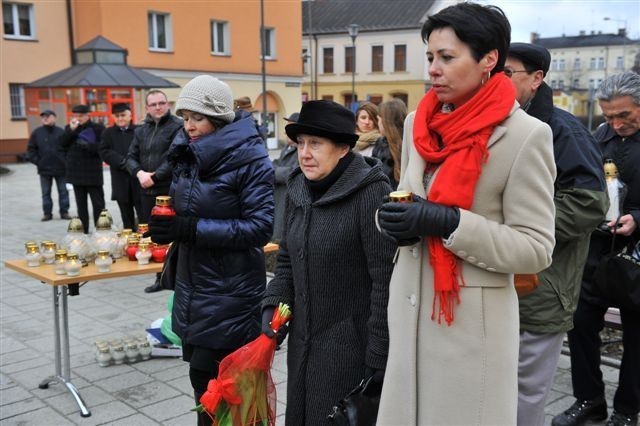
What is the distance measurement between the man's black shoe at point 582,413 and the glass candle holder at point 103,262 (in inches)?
120

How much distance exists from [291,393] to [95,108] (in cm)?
1914

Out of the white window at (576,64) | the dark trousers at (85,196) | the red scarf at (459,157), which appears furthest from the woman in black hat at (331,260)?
the white window at (576,64)

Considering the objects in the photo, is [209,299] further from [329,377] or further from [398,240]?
[398,240]

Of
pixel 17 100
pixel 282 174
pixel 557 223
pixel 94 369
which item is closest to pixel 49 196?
pixel 282 174

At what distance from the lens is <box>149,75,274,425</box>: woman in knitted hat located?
322 cm

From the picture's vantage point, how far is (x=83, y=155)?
32.7 ft

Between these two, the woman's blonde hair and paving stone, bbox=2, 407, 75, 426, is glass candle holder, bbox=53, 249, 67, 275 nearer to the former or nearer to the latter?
paving stone, bbox=2, 407, 75, 426

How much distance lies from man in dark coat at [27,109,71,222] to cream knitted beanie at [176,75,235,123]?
10235 mm

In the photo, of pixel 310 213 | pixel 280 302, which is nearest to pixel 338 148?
pixel 310 213

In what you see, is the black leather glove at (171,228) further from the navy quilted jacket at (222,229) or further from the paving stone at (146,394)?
the paving stone at (146,394)

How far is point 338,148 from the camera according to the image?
2568mm

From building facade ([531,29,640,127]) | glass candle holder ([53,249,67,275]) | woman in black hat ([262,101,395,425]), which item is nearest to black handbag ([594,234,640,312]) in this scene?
woman in black hat ([262,101,395,425])

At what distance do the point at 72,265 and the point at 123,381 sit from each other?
108 centimetres

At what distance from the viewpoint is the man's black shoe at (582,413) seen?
12.8 ft
